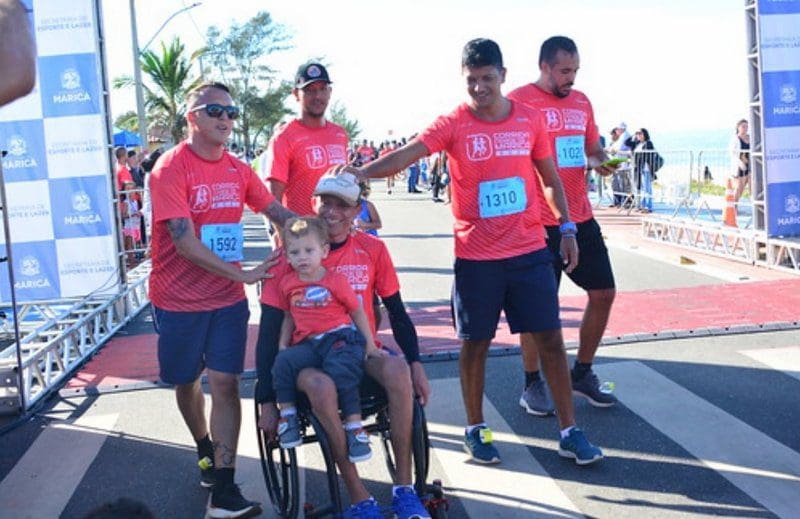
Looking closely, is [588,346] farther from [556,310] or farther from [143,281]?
[143,281]

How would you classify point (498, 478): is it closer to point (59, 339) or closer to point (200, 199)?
point (200, 199)

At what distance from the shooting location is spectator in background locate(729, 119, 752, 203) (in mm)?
14953

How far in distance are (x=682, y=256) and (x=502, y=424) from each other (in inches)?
295

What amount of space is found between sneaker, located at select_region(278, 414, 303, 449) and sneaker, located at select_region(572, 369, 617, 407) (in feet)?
8.31

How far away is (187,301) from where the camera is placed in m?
4.38

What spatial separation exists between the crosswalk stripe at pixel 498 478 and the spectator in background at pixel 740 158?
10768 millimetres

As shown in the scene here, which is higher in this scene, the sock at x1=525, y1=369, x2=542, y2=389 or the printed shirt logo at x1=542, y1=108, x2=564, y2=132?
the printed shirt logo at x1=542, y1=108, x2=564, y2=132

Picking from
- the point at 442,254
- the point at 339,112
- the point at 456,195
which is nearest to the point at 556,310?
the point at 456,195

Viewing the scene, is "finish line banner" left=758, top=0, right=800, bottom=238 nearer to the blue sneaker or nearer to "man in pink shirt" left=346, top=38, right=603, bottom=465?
"man in pink shirt" left=346, top=38, right=603, bottom=465

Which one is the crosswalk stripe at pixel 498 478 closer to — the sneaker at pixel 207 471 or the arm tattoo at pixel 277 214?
the sneaker at pixel 207 471

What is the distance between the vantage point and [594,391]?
570 cm

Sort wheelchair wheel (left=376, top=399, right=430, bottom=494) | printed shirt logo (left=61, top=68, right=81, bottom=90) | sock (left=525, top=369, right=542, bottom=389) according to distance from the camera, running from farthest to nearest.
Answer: printed shirt logo (left=61, top=68, right=81, bottom=90) → sock (left=525, top=369, right=542, bottom=389) → wheelchair wheel (left=376, top=399, right=430, bottom=494)

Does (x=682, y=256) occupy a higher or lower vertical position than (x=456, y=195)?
lower

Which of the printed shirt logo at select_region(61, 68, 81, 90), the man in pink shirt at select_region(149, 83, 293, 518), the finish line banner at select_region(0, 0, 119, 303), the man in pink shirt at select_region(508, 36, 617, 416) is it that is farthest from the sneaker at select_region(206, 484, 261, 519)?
the printed shirt logo at select_region(61, 68, 81, 90)
